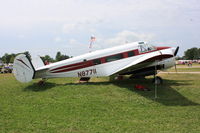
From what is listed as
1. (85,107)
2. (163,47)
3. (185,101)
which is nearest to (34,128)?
(85,107)

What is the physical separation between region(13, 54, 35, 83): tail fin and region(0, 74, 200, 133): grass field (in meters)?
0.80

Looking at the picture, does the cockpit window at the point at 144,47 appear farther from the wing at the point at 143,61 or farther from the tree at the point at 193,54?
the tree at the point at 193,54

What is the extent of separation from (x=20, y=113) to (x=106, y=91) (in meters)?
4.82

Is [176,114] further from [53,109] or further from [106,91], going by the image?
[53,109]

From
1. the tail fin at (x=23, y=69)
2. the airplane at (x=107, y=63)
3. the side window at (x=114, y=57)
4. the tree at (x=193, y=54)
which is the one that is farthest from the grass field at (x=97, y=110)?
the tree at (x=193, y=54)

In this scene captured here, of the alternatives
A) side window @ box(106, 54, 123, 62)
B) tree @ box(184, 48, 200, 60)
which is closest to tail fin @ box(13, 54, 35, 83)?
side window @ box(106, 54, 123, 62)

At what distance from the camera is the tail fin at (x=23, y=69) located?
11.0 metres

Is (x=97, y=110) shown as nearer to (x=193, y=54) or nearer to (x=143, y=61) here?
(x=143, y=61)

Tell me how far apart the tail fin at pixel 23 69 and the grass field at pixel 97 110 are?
0.80 metres

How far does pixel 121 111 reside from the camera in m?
7.06

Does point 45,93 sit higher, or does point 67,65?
point 67,65

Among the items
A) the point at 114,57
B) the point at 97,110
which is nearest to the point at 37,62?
the point at 114,57

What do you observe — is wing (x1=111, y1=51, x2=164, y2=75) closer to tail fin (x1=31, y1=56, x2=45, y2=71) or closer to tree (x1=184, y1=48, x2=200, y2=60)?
tail fin (x1=31, y1=56, x2=45, y2=71)

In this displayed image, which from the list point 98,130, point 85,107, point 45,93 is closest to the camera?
point 98,130
